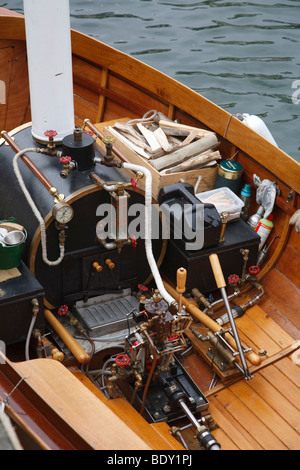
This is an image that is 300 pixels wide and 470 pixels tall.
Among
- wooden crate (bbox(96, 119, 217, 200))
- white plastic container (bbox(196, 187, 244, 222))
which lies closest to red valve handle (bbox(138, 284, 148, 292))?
wooden crate (bbox(96, 119, 217, 200))

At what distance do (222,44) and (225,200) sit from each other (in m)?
8.44

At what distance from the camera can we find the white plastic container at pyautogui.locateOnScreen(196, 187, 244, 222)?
569cm

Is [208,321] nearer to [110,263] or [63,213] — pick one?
[110,263]

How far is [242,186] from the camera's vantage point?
6.31 meters

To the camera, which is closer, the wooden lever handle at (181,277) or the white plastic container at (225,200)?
the wooden lever handle at (181,277)

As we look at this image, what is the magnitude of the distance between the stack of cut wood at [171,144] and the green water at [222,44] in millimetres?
4446

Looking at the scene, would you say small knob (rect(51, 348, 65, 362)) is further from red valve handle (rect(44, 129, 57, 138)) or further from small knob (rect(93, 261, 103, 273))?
red valve handle (rect(44, 129, 57, 138))

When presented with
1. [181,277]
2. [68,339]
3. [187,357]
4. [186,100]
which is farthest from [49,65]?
[187,357]

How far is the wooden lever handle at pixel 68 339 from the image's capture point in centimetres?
475

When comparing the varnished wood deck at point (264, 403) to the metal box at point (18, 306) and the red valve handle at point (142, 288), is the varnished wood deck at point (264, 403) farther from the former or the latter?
the metal box at point (18, 306)

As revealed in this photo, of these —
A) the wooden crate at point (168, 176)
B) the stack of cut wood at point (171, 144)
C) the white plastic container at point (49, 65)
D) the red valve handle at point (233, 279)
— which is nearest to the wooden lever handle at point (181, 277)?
the red valve handle at point (233, 279)

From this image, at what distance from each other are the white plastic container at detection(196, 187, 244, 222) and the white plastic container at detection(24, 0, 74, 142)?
1.45m

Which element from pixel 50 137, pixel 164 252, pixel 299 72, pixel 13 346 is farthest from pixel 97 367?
pixel 299 72
